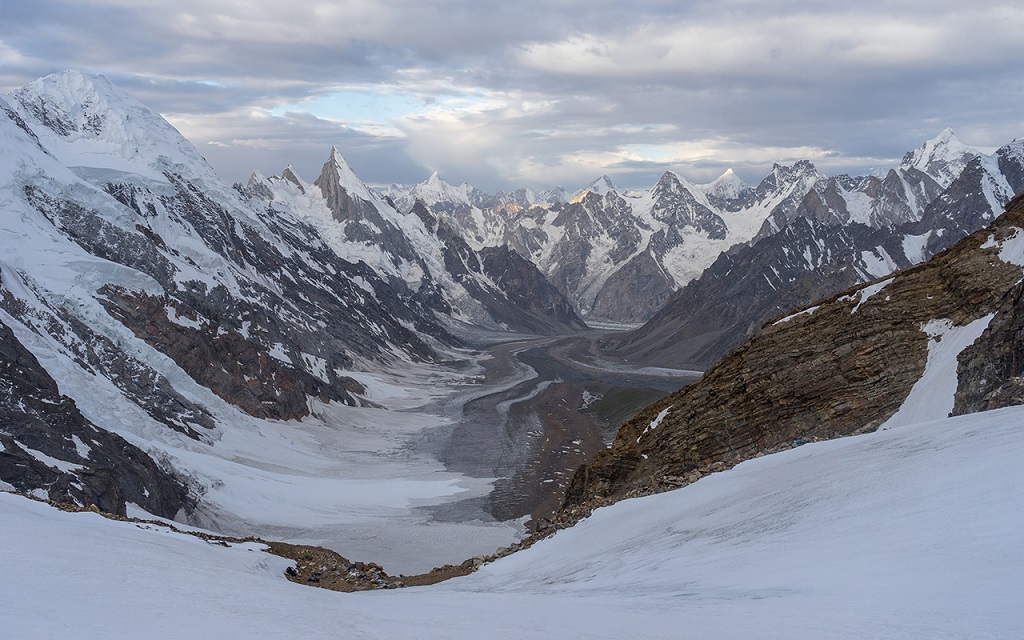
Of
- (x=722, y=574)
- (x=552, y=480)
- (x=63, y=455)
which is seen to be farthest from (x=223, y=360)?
(x=722, y=574)

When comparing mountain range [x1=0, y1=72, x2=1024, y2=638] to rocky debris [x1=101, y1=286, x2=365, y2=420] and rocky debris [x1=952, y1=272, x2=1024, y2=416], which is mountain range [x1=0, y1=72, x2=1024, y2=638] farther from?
rocky debris [x1=101, y1=286, x2=365, y2=420]

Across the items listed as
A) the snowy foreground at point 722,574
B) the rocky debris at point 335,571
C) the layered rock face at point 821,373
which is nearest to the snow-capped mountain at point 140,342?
the rocky debris at point 335,571

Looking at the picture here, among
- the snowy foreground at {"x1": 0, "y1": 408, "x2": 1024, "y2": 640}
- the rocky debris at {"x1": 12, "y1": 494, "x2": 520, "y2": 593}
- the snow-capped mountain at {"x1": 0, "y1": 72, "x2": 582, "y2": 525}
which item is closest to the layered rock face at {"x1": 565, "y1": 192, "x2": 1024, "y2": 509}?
the rocky debris at {"x1": 12, "y1": 494, "x2": 520, "y2": 593}

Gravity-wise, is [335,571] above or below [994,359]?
below

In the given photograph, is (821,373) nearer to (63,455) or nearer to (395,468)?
(63,455)

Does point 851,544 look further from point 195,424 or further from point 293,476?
point 195,424

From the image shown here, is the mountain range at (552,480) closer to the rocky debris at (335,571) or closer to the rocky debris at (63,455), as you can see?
the rocky debris at (63,455)

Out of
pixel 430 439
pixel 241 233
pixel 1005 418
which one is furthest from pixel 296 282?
pixel 1005 418
